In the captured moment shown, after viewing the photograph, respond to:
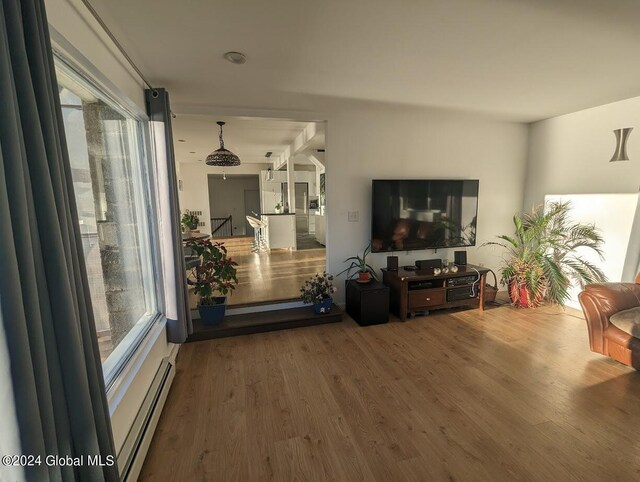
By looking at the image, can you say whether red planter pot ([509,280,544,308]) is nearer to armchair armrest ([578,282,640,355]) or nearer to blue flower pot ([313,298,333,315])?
armchair armrest ([578,282,640,355])

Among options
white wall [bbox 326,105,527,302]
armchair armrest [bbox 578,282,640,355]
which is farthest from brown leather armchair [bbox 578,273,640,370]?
white wall [bbox 326,105,527,302]

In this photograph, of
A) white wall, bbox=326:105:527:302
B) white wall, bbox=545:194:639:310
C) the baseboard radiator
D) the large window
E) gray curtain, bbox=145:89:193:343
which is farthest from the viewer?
white wall, bbox=326:105:527:302

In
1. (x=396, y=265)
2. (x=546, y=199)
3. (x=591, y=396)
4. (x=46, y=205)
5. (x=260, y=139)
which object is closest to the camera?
(x=46, y=205)

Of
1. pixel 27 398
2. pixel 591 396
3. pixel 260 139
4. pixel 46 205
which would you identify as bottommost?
pixel 591 396

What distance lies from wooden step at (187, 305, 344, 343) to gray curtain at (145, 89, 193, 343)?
1.60 ft

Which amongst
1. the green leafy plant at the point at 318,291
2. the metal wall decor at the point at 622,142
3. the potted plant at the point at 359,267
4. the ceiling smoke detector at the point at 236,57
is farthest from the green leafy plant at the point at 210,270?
the metal wall decor at the point at 622,142

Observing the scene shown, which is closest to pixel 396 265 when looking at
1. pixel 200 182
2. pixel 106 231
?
pixel 106 231

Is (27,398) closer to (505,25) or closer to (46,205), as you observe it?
(46,205)

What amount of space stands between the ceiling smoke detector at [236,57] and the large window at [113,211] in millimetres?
842

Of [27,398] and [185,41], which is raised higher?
[185,41]

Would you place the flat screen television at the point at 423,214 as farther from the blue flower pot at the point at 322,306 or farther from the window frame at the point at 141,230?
the window frame at the point at 141,230

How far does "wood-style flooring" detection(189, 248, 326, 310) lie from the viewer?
12.4 feet

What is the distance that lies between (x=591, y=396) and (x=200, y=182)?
28.3ft

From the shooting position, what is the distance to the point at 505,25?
1758 mm
